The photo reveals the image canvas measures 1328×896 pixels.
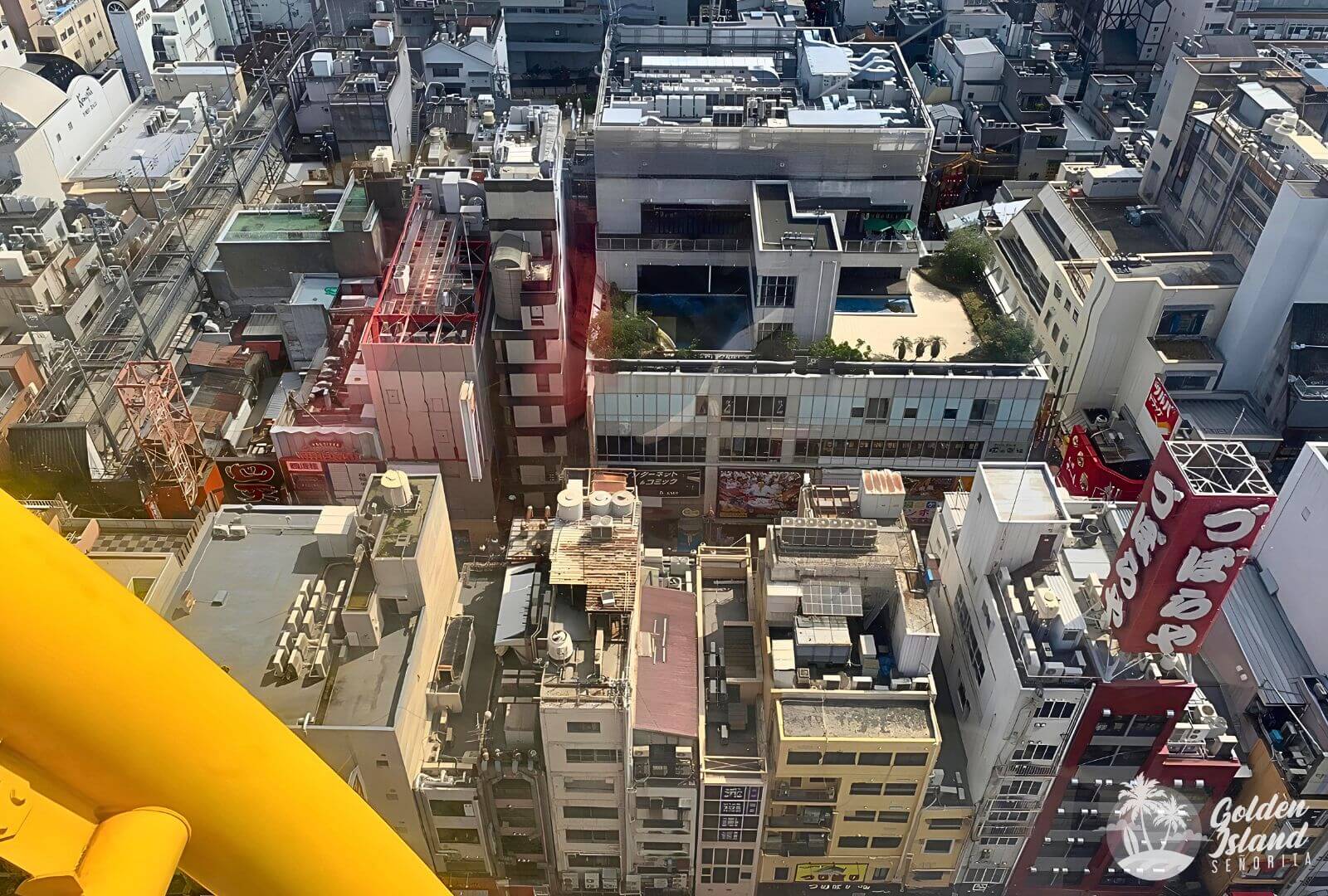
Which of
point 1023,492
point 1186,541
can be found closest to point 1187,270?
point 1023,492

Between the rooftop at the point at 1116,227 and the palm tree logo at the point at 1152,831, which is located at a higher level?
the rooftop at the point at 1116,227

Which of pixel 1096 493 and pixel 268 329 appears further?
pixel 268 329

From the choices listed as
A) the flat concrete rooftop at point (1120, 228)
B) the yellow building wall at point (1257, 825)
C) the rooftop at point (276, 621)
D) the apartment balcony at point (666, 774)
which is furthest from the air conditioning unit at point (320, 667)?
the flat concrete rooftop at point (1120, 228)

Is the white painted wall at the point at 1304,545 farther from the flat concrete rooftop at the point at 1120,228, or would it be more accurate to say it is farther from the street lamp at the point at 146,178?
the street lamp at the point at 146,178

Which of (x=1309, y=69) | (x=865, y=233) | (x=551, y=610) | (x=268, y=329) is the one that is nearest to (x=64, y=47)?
(x=268, y=329)

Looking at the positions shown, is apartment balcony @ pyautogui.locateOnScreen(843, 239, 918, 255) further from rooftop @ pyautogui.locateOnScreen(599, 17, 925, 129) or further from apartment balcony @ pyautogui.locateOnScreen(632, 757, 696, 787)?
apartment balcony @ pyautogui.locateOnScreen(632, 757, 696, 787)

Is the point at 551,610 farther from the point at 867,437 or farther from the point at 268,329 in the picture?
the point at 268,329
